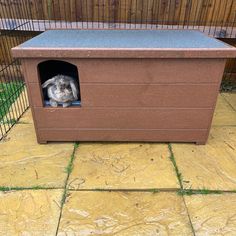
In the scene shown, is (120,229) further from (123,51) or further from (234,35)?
(234,35)

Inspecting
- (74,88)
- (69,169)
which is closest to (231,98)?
(74,88)

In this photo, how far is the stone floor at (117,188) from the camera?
1537 millimetres

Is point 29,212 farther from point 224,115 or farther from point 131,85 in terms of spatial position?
point 224,115

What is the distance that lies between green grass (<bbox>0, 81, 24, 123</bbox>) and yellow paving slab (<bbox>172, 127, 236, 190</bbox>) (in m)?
1.68

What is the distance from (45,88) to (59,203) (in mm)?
927

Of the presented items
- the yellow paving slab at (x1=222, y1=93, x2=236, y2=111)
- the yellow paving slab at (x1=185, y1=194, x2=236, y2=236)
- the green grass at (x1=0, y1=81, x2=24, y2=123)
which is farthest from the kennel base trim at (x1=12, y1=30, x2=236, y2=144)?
the yellow paving slab at (x1=222, y1=93, x2=236, y2=111)

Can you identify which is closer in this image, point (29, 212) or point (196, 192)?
point (29, 212)

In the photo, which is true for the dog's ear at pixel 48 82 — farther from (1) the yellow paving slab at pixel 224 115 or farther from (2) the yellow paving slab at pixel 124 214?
(1) the yellow paving slab at pixel 224 115

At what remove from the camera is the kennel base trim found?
72.0 inches

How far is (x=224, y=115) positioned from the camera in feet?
9.01

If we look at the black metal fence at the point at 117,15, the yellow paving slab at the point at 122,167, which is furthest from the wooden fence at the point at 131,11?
the yellow paving slab at the point at 122,167

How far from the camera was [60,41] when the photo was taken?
6.72 ft

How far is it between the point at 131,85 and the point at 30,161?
974mm

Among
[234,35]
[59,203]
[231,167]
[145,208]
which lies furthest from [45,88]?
[234,35]
